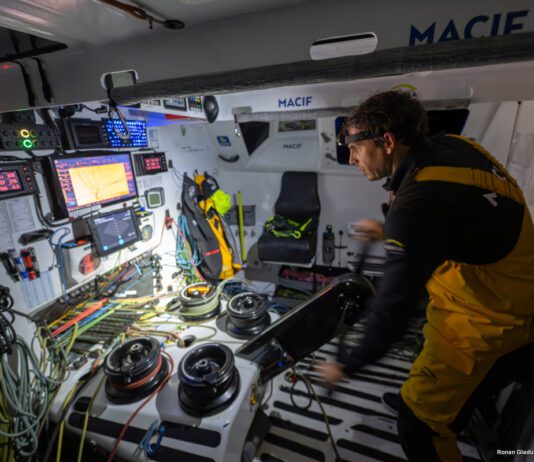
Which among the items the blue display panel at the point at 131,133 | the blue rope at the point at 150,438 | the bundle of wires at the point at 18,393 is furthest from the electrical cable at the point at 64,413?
the blue display panel at the point at 131,133

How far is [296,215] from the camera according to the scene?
407cm

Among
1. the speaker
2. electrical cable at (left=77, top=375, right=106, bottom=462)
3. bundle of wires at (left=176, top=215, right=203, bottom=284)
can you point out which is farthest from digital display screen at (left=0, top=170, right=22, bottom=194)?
bundle of wires at (left=176, top=215, right=203, bottom=284)

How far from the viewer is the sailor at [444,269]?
105 cm

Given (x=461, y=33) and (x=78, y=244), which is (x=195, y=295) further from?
(x=461, y=33)

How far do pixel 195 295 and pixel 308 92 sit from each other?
2192mm

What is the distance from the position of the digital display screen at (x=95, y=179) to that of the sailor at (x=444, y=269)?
7.29 ft

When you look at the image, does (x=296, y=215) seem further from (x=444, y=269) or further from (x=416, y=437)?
(x=416, y=437)

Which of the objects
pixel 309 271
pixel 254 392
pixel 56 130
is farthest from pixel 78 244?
pixel 309 271

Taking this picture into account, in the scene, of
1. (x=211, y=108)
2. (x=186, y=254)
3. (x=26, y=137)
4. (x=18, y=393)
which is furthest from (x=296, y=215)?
(x=18, y=393)

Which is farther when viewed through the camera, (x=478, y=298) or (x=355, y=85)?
(x=355, y=85)

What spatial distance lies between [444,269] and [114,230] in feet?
8.93

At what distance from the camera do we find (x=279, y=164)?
406 centimetres

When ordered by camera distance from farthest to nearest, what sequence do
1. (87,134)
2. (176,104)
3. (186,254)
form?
(186,254)
(176,104)
(87,134)

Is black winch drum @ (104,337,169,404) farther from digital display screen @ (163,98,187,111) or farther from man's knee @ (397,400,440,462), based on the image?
digital display screen @ (163,98,187,111)
